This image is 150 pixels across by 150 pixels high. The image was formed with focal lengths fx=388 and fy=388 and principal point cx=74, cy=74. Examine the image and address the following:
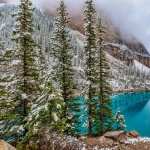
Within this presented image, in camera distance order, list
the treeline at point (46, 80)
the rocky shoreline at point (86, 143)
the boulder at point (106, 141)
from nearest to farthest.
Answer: the rocky shoreline at point (86, 143) → the treeline at point (46, 80) → the boulder at point (106, 141)

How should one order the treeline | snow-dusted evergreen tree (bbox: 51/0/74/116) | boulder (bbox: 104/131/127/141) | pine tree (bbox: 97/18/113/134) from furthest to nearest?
1. pine tree (bbox: 97/18/113/134)
2. snow-dusted evergreen tree (bbox: 51/0/74/116)
3. boulder (bbox: 104/131/127/141)
4. the treeline

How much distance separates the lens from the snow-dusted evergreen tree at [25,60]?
33625mm

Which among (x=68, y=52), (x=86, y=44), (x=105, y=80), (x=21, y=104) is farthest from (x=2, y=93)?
(x=105, y=80)

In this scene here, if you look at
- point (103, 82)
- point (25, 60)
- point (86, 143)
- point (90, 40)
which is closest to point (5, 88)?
point (25, 60)

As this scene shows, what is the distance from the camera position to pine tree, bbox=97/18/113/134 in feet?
158

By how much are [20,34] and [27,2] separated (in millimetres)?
2969

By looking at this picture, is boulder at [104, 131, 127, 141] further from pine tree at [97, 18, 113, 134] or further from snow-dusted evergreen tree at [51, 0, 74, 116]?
pine tree at [97, 18, 113, 134]

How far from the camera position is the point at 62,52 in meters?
43.0

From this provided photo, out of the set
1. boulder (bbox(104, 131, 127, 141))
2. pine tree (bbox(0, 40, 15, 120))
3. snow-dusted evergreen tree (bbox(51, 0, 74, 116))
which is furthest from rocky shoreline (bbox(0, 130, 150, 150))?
snow-dusted evergreen tree (bbox(51, 0, 74, 116))

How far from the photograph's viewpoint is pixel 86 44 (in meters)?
45.3

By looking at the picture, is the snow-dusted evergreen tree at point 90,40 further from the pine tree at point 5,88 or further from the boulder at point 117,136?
the pine tree at point 5,88

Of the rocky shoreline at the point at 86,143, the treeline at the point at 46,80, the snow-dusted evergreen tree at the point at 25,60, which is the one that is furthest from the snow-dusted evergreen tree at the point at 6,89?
the rocky shoreline at the point at 86,143

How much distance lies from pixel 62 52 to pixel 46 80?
46.7 ft

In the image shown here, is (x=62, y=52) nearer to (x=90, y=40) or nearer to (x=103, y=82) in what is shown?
(x=90, y=40)
